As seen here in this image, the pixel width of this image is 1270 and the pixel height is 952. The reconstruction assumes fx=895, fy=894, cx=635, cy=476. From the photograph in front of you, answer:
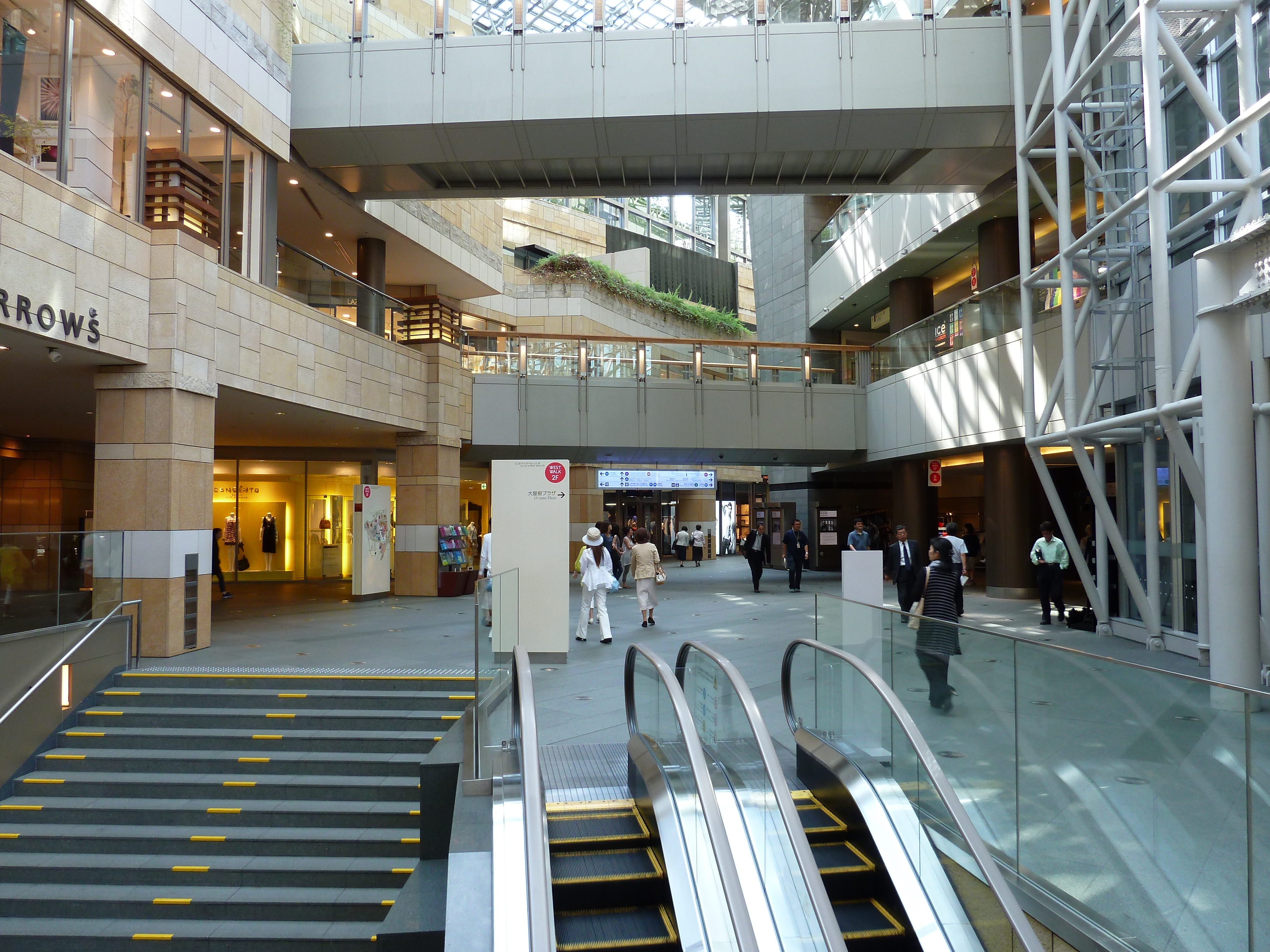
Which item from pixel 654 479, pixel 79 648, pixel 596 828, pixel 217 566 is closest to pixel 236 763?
pixel 79 648

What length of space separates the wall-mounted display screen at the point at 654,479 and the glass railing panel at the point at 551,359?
4.71 meters

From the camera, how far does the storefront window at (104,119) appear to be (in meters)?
9.62

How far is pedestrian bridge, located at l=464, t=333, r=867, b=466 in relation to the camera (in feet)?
65.1

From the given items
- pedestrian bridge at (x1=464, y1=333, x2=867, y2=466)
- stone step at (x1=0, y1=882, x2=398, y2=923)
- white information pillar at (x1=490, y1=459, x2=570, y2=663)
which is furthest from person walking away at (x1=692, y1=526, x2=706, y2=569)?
stone step at (x1=0, y1=882, x2=398, y2=923)

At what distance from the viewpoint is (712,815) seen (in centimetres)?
392

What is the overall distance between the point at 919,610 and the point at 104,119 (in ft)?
35.8

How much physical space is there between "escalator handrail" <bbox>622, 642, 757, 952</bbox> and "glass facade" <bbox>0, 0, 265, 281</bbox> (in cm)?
824

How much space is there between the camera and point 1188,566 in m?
10.8

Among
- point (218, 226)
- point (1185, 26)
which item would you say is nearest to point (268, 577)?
point (218, 226)

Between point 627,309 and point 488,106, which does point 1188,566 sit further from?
point 627,309

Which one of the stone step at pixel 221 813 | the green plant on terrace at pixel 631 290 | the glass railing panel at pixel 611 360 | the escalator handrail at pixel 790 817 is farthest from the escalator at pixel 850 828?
the green plant on terrace at pixel 631 290

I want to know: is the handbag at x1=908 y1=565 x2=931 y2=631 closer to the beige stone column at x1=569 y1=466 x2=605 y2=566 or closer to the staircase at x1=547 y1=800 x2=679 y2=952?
the staircase at x1=547 y1=800 x2=679 y2=952

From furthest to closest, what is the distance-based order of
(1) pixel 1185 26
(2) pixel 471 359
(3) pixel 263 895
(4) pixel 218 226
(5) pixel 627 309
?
(5) pixel 627 309 → (2) pixel 471 359 → (4) pixel 218 226 → (1) pixel 1185 26 → (3) pixel 263 895

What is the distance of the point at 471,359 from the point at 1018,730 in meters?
16.7
